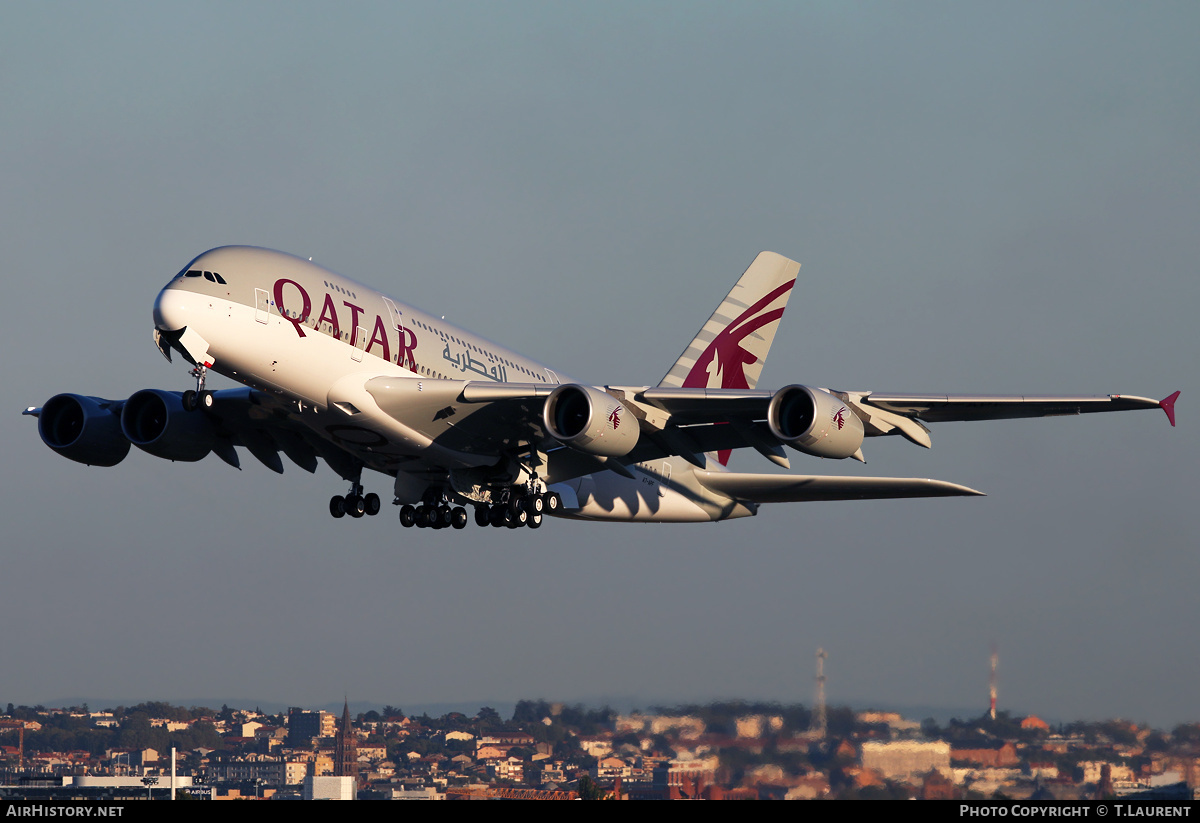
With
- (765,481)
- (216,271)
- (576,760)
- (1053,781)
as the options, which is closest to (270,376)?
(216,271)

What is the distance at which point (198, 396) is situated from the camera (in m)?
27.1

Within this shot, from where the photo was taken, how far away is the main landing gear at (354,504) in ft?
114

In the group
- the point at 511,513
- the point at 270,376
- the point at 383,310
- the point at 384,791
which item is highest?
the point at 383,310

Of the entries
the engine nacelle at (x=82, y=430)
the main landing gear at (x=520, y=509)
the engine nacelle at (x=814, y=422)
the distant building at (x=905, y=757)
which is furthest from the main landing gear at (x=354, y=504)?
the distant building at (x=905, y=757)

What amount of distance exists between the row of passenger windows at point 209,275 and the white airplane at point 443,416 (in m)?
0.03

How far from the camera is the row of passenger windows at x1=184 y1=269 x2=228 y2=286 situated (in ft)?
86.7

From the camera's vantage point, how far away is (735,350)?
133 ft

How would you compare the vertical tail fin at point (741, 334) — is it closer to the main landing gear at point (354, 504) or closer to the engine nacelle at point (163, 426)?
the main landing gear at point (354, 504)

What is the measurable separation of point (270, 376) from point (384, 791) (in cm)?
1266

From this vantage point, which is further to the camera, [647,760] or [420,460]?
[420,460]

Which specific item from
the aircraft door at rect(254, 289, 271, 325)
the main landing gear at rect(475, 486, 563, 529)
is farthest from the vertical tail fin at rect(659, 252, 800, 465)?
the aircraft door at rect(254, 289, 271, 325)

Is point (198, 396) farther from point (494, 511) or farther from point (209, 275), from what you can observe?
point (494, 511)

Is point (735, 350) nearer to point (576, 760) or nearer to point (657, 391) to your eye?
point (657, 391)
